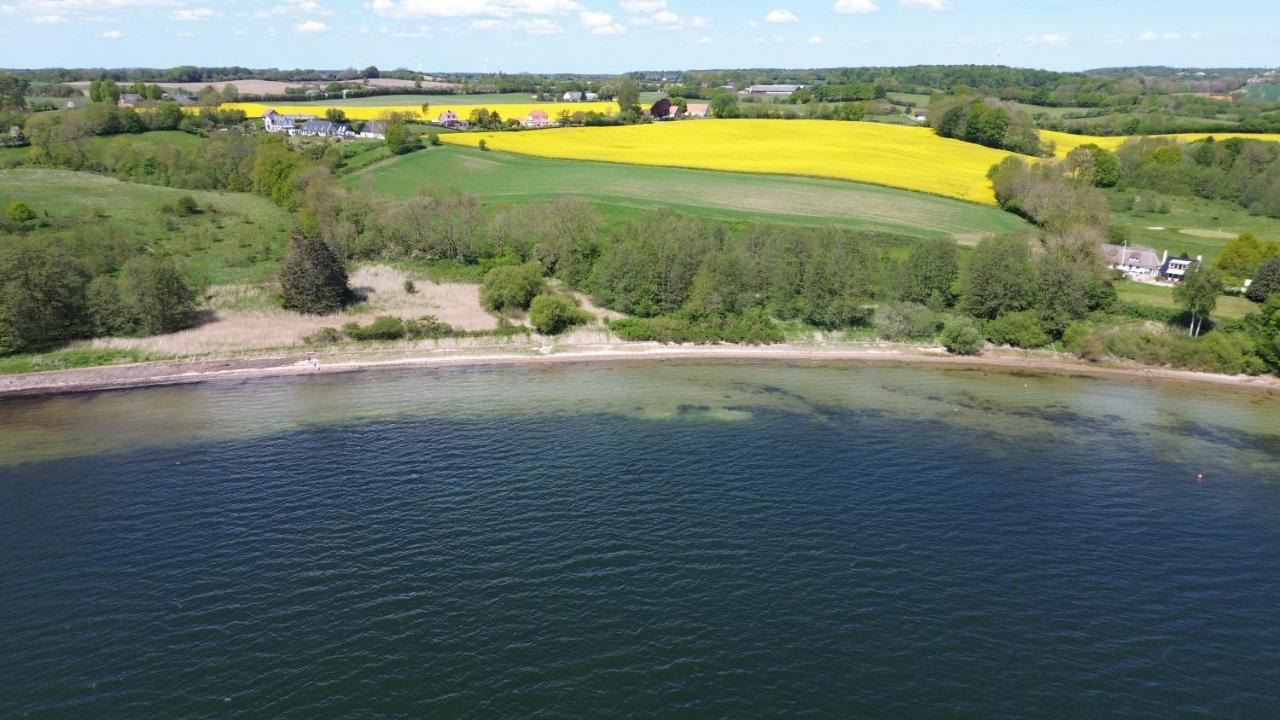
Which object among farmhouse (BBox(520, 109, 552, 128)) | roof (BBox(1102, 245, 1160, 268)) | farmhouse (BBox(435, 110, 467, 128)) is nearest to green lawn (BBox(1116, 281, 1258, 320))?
roof (BBox(1102, 245, 1160, 268))

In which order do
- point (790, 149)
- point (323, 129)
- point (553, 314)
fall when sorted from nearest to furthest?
point (553, 314) < point (790, 149) < point (323, 129)

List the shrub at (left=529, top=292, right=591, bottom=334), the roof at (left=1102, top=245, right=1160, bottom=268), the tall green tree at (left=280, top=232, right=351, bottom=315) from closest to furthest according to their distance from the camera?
1. the shrub at (left=529, top=292, right=591, bottom=334)
2. the tall green tree at (left=280, top=232, right=351, bottom=315)
3. the roof at (left=1102, top=245, right=1160, bottom=268)

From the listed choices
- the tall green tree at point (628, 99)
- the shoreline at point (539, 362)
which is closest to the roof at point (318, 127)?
the tall green tree at point (628, 99)

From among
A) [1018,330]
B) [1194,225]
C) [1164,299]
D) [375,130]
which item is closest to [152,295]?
[1018,330]

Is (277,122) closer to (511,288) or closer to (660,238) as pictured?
(511,288)

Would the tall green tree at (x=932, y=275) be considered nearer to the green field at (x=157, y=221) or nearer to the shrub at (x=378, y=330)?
the shrub at (x=378, y=330)

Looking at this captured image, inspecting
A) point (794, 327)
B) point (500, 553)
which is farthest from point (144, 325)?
point (794, 327)

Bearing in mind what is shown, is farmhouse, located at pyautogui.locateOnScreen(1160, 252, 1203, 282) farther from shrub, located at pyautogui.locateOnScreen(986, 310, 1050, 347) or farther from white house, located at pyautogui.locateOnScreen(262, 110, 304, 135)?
white house, located at pyautogui.locateOnScreen(262, 110, 304, 135)
